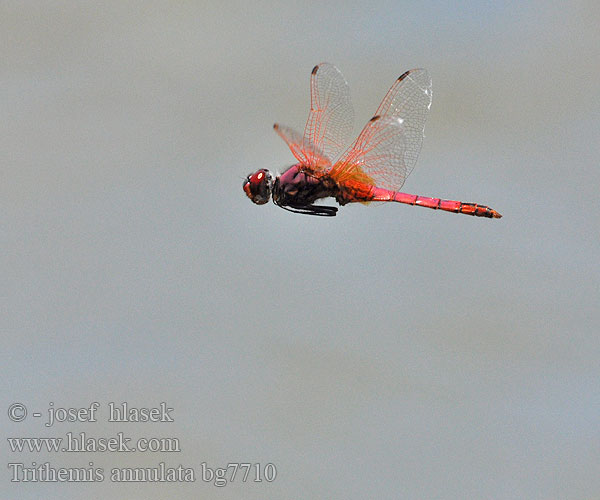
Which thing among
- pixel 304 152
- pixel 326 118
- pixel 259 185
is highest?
pixel 326 118

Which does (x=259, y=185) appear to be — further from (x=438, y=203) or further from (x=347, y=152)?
(x=438, y=203)

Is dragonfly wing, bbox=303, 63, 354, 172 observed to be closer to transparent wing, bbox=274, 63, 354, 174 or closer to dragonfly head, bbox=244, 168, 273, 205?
transparent wing, bbox=274, 63, 354, 174

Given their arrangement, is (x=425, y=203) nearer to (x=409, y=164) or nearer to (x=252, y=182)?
(x=409, y=164)

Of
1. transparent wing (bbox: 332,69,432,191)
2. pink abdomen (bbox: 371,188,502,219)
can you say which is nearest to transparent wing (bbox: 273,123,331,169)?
transparent wing (bbox: 332,69,432,191)

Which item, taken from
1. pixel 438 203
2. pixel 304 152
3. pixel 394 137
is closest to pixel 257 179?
pixel 304 152

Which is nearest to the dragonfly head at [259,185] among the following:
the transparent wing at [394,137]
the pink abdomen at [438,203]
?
the transparent wing at [394,137]

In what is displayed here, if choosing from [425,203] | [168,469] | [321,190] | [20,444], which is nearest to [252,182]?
[321,190]

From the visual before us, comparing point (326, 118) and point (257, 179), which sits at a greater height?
point (326, 118)
